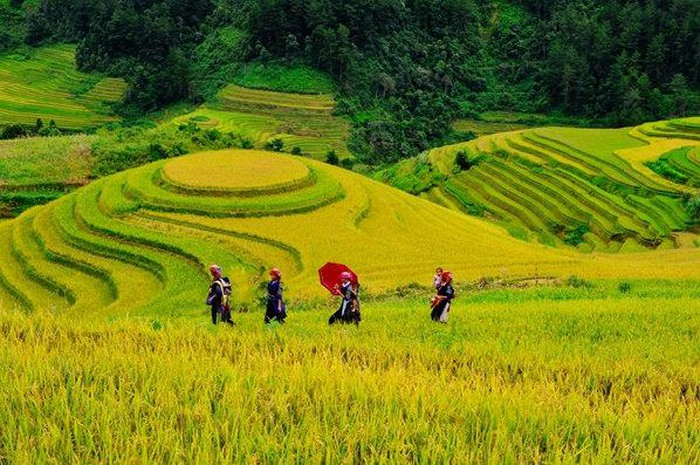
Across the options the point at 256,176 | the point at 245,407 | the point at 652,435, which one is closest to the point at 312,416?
the point at 245,407

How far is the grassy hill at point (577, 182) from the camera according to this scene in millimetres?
33500

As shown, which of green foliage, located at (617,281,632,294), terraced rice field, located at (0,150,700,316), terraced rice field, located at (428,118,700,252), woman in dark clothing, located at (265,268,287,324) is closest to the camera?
woman in dark clothing, located at (265,268,287,324)

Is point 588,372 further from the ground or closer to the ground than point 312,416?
closer to the ground

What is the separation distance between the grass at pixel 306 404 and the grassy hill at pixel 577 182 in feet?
94.2

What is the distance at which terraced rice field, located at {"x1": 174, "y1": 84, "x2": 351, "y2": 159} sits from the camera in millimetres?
54188

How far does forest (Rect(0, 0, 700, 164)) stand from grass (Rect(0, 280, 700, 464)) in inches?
2010

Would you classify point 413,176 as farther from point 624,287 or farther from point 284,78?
point 624,287

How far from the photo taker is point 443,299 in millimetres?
10141

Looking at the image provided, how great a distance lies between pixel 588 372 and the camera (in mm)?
5781

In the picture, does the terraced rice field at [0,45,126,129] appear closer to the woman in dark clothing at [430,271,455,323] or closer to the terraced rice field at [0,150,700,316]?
the terraced rice field at [0,150,700,316]

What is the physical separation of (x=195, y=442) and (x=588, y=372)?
13.7 ft

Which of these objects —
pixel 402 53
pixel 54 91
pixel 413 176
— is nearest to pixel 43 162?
pixel 413 176

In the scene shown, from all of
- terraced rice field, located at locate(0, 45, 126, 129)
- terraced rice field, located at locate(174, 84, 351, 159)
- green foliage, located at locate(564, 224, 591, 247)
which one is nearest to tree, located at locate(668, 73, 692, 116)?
terraced rice field, located at locate(174, 84, 351, 159)

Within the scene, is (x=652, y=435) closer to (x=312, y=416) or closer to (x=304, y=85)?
(x=312, y=416)
